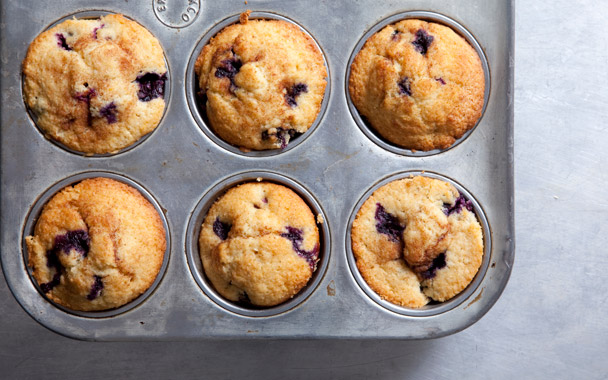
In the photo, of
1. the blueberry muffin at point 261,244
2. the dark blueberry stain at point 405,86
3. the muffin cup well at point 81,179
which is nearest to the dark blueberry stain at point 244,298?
→ the blueberry muffin at point 261,244

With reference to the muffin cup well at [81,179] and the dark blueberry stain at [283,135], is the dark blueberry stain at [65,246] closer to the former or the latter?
the muffin cup well at [81,179]

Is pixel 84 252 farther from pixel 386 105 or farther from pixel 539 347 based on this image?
pixel 539 347

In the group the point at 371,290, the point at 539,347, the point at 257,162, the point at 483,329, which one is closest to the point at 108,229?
the point at 257,162

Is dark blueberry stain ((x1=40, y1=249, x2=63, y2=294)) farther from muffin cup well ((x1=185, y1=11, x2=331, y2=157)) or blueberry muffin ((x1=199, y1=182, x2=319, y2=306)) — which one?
muffin cup well ((x1=185, y1=11, x2=331, y2=157))

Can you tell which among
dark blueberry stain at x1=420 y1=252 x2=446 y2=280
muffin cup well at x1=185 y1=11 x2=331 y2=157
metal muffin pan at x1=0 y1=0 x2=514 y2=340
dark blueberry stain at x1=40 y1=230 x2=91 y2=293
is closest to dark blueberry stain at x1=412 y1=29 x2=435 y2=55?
metal muffin pan at x1=0 y1=0 x2=514 y2=340

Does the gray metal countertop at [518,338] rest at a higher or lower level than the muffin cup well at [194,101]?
lower

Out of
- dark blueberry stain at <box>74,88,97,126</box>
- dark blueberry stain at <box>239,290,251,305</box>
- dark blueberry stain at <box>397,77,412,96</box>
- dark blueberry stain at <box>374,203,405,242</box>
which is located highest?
dark blueberry stain at <box>74,88,97,126</box>
